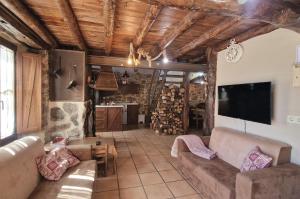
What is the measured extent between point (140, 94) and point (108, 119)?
6.33 feet

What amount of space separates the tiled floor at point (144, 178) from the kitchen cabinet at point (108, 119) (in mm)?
1911

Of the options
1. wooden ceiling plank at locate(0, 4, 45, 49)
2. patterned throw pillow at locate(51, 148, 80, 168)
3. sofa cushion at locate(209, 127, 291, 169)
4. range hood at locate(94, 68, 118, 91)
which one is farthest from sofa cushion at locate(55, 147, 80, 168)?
range hood at locate(94, 68, 118, 91)

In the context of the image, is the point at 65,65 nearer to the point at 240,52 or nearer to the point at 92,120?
the point at 92,120

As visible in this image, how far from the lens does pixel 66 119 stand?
397cm

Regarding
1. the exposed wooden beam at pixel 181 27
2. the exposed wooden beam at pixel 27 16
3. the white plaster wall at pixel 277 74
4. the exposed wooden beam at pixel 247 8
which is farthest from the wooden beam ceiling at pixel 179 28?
the exposed wooden beam at pixel 27 16

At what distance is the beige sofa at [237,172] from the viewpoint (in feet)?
5.65

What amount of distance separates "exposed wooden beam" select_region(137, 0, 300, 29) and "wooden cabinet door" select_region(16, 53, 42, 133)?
2966 mm

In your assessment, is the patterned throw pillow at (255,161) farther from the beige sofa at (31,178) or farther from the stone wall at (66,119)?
the stone wall at (66,119)

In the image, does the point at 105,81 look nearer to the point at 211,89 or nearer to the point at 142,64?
the point at 142,64

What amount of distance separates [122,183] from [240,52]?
9.18 ft

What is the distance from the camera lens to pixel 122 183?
2699 mm

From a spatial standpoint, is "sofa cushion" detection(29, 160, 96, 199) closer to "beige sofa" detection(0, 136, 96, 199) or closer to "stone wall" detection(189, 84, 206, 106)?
"beige sofa" detection(0, 136, 96, 199)

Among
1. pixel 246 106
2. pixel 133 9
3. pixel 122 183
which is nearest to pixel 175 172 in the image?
pixel 122 183

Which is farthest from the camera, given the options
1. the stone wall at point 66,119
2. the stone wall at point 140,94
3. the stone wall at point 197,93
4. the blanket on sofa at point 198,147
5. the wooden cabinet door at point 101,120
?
the stone wall at point 197,93
